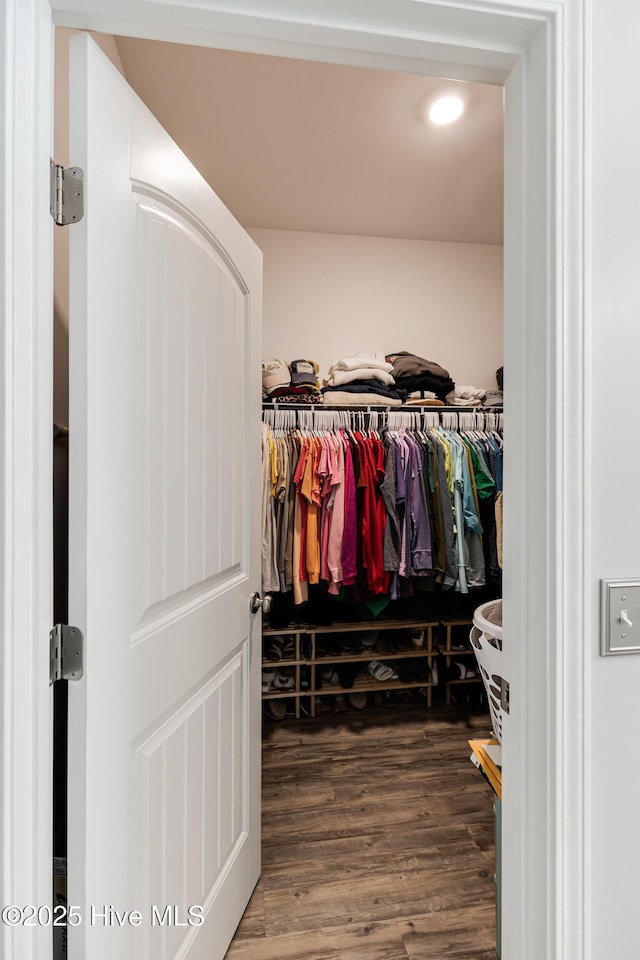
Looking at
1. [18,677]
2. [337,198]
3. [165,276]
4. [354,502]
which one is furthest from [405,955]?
[337,198]

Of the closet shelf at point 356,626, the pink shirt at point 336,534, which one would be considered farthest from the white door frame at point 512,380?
the closet shelf at point 356,626

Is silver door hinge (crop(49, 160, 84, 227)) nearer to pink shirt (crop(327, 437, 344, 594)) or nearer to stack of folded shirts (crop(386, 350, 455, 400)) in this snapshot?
pink shirt (crop(327, 437, 344, 594))

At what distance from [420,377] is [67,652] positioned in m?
2.45

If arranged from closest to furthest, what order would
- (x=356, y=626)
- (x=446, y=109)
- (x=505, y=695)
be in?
(x=505, y=695)
(x=446, y=109)
(x=356, y=626)

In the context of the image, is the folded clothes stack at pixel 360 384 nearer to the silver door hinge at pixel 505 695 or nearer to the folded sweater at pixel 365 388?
the folded sweater at pixel 365 388

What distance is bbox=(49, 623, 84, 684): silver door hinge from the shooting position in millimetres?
730

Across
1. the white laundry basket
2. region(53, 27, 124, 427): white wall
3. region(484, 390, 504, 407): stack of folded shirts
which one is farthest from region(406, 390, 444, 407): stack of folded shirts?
region(53, 27, 124, 427): white wall

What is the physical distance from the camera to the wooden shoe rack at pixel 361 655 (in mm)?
2557

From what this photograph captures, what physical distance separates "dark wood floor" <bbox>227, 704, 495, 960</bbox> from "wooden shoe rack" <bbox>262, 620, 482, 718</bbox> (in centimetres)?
17

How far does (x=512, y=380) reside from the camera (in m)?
0.81

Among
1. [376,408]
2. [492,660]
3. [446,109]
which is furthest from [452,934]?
[446,109]

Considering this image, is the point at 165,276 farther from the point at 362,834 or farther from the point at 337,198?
the point at 337,198

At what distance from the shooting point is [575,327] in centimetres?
73

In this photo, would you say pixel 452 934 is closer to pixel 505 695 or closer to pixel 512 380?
pixel 505 695
